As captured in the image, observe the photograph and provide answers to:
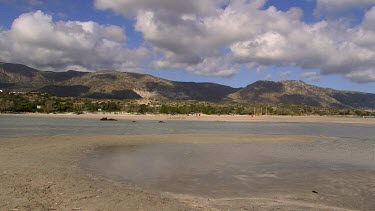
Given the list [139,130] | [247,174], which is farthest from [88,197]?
[139,130]

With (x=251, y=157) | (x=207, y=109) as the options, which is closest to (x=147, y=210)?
(x=251, y=157)

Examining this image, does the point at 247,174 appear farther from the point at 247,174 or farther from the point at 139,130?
the point at 139,130

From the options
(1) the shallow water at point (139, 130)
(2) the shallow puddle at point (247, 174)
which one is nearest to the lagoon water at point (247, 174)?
(2) the shallow puddle at point (247, 174)

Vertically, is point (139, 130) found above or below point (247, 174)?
below

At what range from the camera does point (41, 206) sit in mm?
9727

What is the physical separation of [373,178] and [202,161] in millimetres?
8188

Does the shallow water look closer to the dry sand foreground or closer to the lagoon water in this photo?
the lagoon water

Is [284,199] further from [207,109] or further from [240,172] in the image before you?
[207,109]

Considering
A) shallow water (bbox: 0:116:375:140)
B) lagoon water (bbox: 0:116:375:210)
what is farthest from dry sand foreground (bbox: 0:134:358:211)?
shallow water (bbox: 0:116:375:140)

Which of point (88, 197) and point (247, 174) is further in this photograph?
point (247, 174)

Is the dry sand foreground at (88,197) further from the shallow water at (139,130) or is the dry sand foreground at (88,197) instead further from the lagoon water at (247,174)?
the shallow water at (139,130)

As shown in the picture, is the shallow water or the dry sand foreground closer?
the dry sand foreground

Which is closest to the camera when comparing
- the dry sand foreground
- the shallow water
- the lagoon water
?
the dry sand foreground

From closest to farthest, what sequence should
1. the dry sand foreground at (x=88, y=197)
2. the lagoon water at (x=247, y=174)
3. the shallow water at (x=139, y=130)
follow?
the dry sand foreground at (x=88, y=197) < the lagoon water at (x=247, y=174) < the shallow water at (x=139, y=130)
